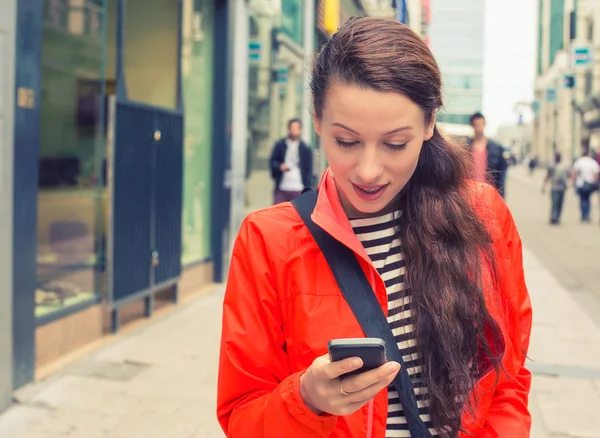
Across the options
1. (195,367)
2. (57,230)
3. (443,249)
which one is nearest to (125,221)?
(57,230)

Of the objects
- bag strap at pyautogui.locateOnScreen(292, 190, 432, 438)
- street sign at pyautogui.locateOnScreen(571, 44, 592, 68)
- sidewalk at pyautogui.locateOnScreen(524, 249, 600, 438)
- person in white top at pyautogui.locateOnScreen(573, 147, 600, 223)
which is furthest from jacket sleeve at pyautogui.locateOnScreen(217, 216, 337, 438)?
street sign at pyautogui.locateOnScreen(571, 44, 592, 68)

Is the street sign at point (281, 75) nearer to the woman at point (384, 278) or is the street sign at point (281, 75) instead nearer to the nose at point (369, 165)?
the woman at point (384, 278)

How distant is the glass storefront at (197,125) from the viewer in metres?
8.33

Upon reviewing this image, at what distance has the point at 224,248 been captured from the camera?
8.93 metres

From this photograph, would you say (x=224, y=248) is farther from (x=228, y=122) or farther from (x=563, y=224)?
(x=563, y=224)

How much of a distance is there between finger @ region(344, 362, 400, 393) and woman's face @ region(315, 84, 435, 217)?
1.44 feet

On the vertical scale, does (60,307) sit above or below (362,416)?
below

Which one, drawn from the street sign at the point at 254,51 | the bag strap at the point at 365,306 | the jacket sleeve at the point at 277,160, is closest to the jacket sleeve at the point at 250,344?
the bag strap at the point at 365,306

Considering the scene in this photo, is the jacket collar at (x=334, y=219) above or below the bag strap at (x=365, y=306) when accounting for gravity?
above

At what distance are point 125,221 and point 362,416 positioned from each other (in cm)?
505

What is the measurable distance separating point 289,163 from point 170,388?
5641mm

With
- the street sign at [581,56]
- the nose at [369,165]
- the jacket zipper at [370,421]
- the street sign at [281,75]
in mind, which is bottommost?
the jacket zipper at [370,421]

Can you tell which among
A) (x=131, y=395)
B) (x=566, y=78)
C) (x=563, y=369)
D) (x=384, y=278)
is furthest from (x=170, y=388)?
(x=566, y=78)

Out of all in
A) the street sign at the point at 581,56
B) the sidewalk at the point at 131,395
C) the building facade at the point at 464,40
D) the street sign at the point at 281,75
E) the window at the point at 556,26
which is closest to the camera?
the sidewalk at the point at 131,395
